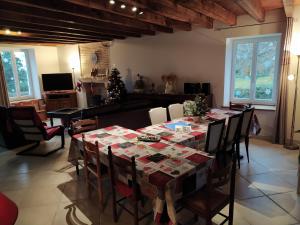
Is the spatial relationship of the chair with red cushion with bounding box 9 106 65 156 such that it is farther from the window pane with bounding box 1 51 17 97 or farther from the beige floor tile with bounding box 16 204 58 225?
the window pane with bounding box 1 51 17 97

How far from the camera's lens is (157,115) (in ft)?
12.7

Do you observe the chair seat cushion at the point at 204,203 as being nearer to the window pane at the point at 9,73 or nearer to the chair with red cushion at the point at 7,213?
the chair with red cushion at the point at 7,213

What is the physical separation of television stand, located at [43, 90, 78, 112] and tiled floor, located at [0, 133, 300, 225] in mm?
3635

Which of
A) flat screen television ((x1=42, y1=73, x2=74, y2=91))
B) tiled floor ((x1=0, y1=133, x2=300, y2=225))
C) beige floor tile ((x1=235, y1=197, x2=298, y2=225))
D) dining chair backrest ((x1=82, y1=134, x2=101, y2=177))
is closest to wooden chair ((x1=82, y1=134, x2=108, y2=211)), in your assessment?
dining chair backrest ((x1=82, y1=134, x2=101, y2=177))

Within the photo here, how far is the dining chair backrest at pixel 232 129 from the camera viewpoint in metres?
2.97

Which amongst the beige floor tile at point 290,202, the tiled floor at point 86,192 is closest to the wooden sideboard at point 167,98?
the tiled floor at point 86,192

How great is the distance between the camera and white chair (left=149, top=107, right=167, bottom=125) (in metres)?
3.83

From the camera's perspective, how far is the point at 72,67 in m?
8.30

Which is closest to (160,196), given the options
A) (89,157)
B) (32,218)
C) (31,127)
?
(89,157)

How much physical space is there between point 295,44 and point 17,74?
805 centimetres

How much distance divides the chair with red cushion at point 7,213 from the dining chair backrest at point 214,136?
80.7 inches

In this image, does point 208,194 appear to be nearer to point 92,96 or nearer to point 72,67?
point 92,96

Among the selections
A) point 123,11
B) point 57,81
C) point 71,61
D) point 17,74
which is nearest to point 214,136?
point 123,11

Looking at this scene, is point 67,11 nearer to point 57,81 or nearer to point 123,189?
point 123,189
